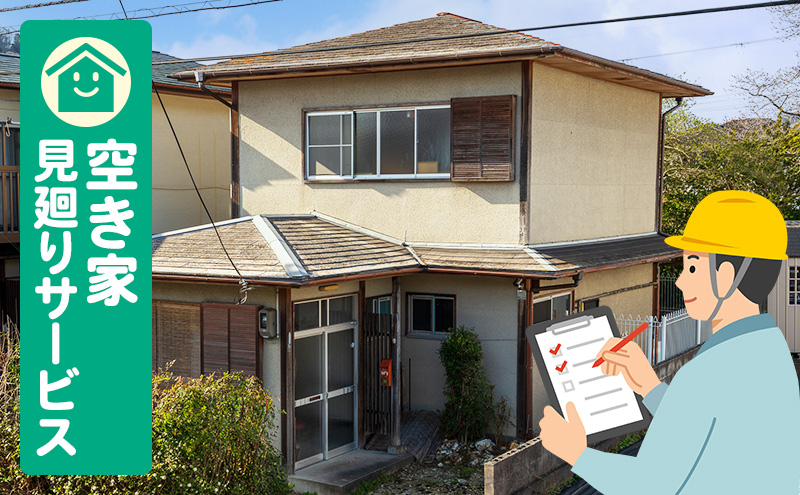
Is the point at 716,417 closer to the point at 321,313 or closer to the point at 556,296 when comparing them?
the point at 321,313

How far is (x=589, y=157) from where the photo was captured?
14.8 meters

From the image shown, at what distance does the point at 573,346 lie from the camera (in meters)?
2.10

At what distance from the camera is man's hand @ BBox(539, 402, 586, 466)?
1.94 m

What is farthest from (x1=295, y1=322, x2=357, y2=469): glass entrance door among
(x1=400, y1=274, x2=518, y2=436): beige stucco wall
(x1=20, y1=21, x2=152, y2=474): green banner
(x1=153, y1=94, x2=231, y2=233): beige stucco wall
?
(x1=20, y1=21, x2=152, y2=474): green banner

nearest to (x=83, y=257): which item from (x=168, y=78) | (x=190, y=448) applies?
(x=190, y=448)

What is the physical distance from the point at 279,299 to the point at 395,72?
15.1 ft

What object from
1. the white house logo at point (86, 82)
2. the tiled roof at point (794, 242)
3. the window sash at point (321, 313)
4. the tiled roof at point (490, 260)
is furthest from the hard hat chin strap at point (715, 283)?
the tiled roof at point (794, 242)

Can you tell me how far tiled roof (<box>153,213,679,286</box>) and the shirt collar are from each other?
8811mm

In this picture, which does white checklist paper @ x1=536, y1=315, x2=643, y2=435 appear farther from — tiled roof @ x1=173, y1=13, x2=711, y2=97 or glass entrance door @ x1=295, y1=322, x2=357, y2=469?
glass entrance door @ x1=295, y1=322, x2=357, y2=469

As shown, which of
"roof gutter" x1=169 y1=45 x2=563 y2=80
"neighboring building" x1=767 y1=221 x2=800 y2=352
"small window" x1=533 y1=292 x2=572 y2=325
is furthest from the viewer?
"neighboring building" x1=767 y1=221 x2=800 y2=352

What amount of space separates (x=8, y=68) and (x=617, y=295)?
13.1 m

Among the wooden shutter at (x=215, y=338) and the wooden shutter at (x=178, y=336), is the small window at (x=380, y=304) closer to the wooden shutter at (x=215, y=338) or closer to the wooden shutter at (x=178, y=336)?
the wooden shutter at (x=215, y=338)

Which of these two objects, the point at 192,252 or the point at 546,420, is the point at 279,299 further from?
the point at 546,420

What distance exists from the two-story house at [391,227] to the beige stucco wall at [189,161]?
226cm
